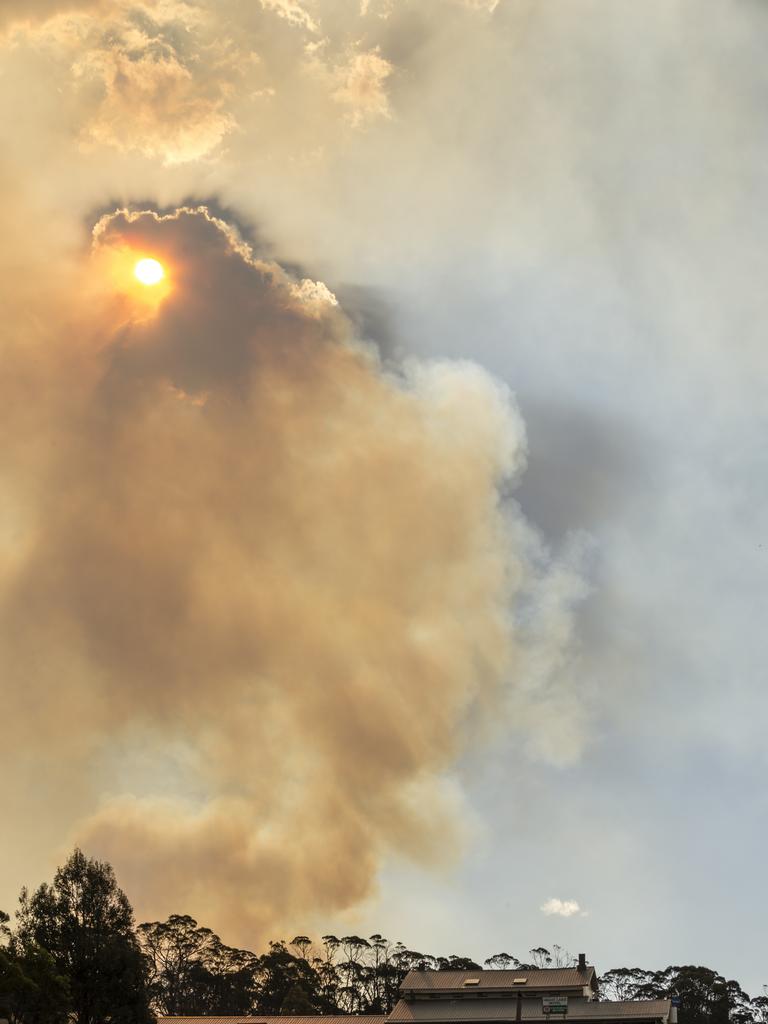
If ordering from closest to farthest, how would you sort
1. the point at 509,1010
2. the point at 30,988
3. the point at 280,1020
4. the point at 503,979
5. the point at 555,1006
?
the point at 30,988, the point at 555,1006, the point at 509,1010, the point at 280,1020, the point at 503,979

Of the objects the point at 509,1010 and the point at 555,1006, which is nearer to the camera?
the point at 555,1006

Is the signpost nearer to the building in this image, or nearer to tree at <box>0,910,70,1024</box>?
the building

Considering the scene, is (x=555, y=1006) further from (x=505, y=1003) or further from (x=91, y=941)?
(x=91, y=941)

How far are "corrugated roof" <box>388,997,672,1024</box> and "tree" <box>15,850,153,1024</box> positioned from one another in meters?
39.3

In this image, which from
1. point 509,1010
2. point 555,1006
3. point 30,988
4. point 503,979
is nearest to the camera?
point 30,988

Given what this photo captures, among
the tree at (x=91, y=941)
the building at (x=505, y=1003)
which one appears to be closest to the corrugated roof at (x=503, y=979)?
the building at (x=505, y=1003)

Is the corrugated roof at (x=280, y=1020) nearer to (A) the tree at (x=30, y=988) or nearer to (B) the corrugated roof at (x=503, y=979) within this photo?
(B) the corrugated roof at (x=503, y=979)

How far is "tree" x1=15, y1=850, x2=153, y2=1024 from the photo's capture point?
101125 millimetres

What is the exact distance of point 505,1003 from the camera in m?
130

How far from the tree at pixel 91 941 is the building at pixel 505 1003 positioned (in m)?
28.9

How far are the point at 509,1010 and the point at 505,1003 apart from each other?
122 cm

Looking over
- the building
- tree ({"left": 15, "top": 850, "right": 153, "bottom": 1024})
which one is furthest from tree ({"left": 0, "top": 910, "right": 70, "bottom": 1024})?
the building

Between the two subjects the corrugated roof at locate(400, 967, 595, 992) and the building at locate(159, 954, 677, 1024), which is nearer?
the building at locate(159, 954, 677, 1024)

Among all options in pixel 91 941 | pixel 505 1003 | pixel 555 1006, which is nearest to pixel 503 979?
pixel 505 1003
